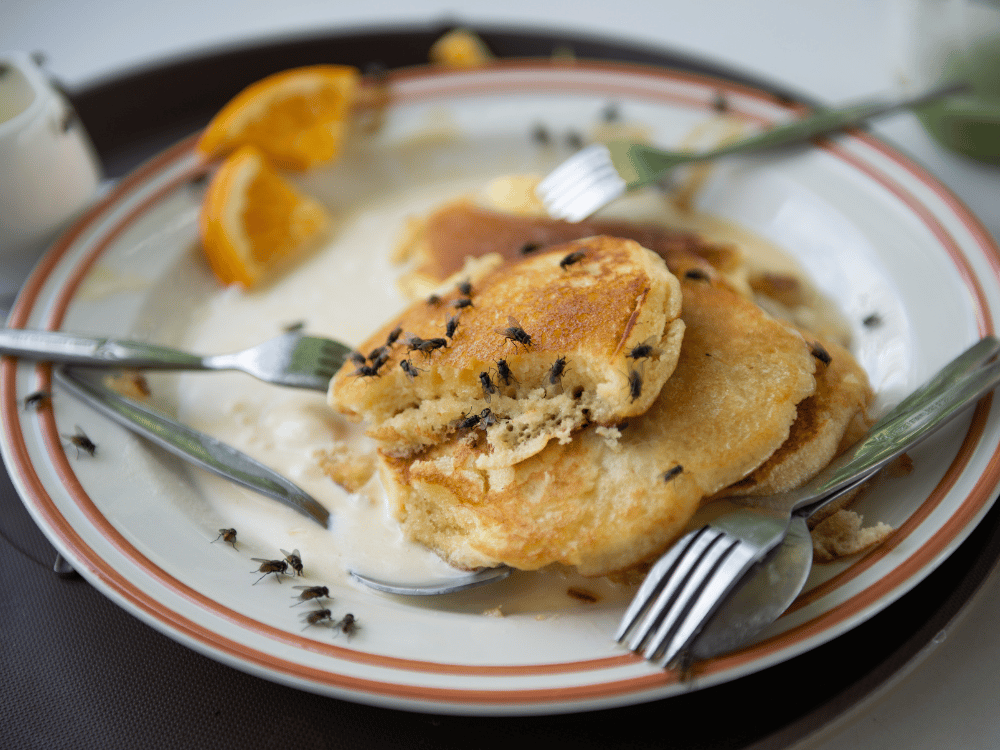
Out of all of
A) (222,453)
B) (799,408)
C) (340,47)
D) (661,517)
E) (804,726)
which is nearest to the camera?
(804,726)

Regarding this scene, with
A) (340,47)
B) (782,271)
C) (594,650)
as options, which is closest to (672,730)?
(594,650)

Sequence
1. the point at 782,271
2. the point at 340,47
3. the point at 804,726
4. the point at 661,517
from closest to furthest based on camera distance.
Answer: the point at 804,726
the point at 661,517
the point at 782,271
the point at 340,47

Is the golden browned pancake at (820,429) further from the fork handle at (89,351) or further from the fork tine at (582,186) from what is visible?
the fork handle at (89,351)

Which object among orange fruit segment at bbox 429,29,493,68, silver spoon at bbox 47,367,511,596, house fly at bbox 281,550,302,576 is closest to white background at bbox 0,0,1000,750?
orange fruit segment at bbox 429,29,493,68

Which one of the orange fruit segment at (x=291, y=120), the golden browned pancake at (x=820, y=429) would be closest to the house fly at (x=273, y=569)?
the golden browned pancake at (x=820, y=429)

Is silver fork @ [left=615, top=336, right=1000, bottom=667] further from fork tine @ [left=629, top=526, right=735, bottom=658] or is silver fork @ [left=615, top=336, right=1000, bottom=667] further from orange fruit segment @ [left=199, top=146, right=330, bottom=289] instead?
orange fruit segment @ [left=199, top=146, right=330, bottom=289]

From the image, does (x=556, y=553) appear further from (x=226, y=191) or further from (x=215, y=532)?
(x=226, y=191)

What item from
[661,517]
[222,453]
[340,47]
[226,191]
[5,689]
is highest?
[340,47]
